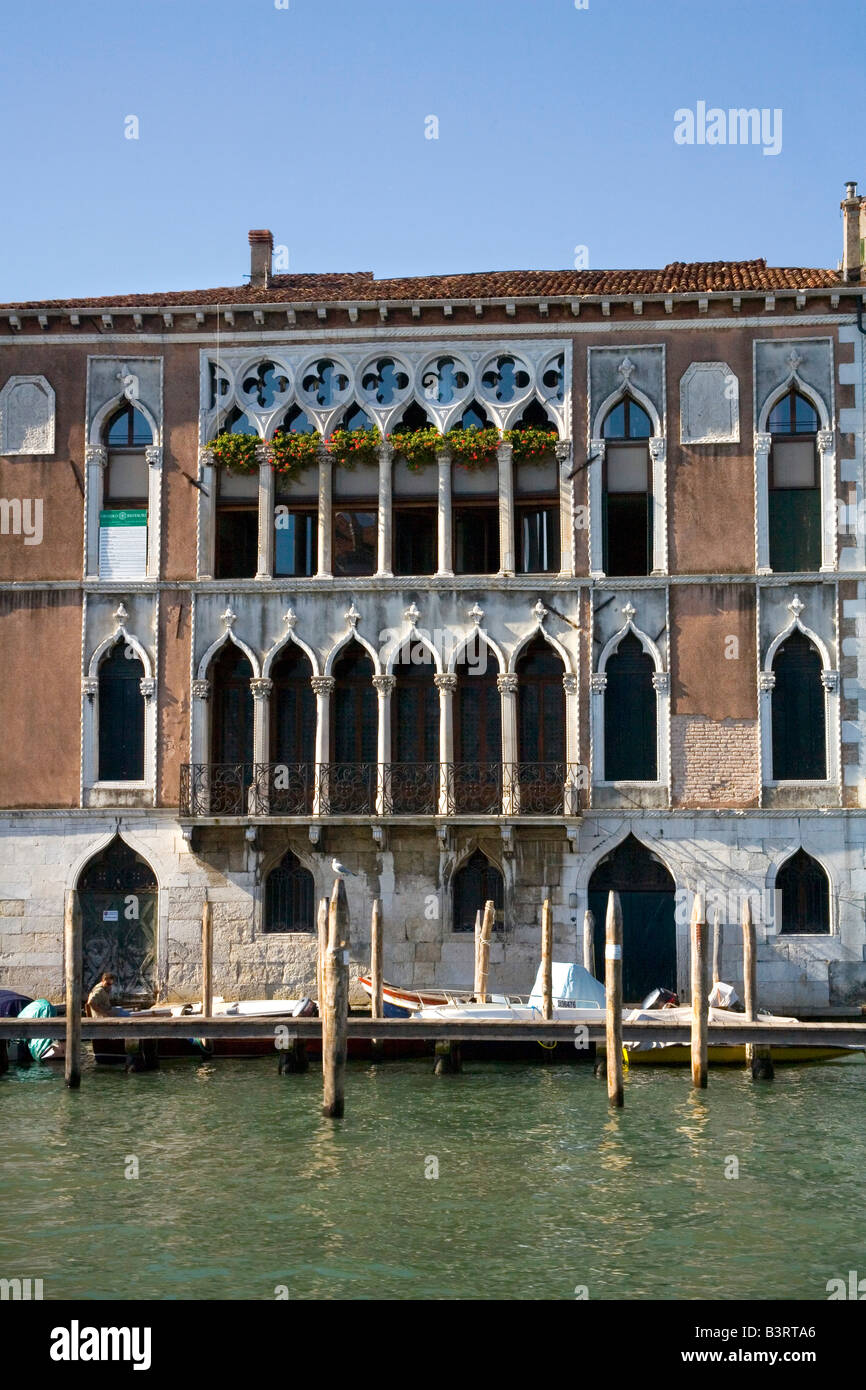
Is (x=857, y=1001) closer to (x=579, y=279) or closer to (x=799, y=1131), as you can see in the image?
(x=799, y=1131)

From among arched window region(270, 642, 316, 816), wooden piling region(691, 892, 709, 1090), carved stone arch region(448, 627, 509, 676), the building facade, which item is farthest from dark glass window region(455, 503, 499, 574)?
wooden piling region(691, 892, 709, 1090)

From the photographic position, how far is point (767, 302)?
22156 millimetres

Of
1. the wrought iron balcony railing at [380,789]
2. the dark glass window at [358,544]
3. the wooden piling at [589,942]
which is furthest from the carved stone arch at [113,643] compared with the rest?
the wooden piling at [589,942]

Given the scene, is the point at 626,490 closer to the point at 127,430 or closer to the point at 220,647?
the point at 220,647

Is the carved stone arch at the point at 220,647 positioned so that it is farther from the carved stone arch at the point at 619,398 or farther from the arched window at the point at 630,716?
the carved stone arch at the point at 619,398

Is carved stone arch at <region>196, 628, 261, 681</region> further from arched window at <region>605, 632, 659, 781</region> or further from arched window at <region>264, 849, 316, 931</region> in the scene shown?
arched window at <region>605, 632, 659, 781</region>

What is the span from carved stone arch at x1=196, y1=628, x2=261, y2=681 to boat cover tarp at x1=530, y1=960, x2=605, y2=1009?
5371 millimetres

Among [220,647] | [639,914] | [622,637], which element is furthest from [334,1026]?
[622,637]

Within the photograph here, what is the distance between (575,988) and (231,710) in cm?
583

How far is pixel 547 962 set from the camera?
64.3 ft

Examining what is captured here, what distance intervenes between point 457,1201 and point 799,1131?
13.0 ft

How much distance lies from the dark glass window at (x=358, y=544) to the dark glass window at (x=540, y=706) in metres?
2.31

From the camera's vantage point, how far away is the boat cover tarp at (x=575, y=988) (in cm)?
2005
